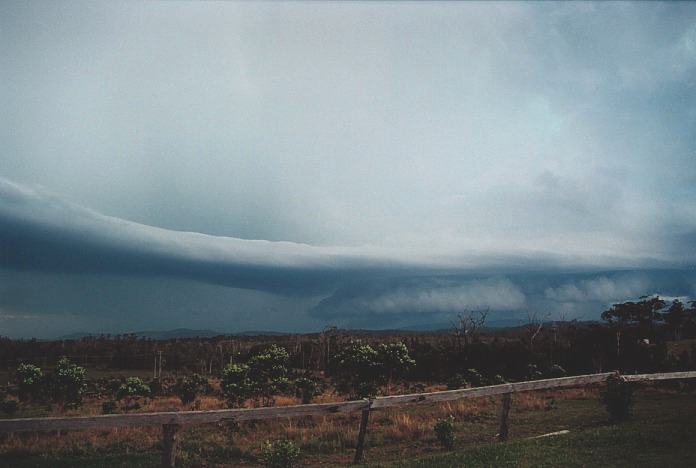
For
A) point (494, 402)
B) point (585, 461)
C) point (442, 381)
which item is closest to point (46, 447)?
point (585, 461)

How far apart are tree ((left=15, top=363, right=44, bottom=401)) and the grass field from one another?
13.4m

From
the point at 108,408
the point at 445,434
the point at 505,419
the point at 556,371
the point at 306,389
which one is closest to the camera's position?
the point at 445,434

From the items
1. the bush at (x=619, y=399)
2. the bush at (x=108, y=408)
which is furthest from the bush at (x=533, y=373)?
the bush at (x=108, y=408)

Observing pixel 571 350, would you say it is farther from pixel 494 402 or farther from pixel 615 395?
pixel 615 395

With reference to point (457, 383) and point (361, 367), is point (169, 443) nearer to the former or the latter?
point (361, 367)

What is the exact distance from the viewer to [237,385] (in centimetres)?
2634

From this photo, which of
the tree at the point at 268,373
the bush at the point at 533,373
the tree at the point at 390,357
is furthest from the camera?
the bush at the point at 533,373

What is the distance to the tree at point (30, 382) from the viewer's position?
95.7 feet

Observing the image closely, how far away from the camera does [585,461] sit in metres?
10.1

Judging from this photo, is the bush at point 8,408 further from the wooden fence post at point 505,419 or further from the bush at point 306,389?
the wooden fence post at point 505,419

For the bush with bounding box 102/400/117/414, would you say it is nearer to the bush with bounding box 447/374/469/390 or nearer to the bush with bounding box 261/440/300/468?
the bush with bounding box 261/440/300/468

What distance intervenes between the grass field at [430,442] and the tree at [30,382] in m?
13.4

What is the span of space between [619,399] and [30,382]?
3047 centimetres

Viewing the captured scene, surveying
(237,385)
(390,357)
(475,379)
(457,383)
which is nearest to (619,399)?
(237,385)
